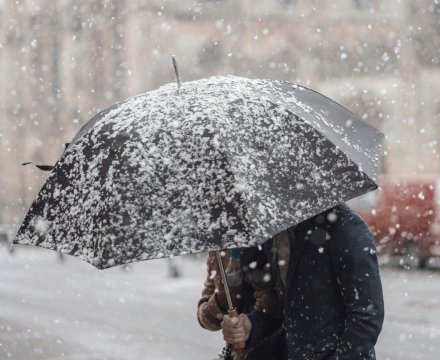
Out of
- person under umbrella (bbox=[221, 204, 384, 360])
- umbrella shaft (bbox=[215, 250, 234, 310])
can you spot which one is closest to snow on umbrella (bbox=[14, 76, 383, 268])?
person under umbrella (bbox=[221, 204, 384, 360])

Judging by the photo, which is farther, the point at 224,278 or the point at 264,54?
the point at 264,54

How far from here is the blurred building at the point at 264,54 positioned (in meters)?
26.8

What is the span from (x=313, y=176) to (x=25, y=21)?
38433 mm

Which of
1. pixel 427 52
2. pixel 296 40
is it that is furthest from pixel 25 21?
pixel 427 52

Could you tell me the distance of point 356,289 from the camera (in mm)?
2604

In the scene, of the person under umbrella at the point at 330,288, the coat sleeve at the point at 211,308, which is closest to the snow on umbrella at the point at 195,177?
the person under umbrella at the point at 330,288

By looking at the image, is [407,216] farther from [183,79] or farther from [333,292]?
[333,292]

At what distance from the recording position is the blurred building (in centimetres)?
2677

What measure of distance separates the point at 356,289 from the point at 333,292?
0.09 meters

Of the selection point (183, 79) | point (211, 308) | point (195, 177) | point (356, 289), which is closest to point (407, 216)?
point (183, 79)

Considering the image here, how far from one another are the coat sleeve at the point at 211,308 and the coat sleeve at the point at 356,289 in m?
0.56

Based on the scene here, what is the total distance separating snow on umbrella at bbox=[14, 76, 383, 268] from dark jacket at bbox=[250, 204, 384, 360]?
5.7 inches

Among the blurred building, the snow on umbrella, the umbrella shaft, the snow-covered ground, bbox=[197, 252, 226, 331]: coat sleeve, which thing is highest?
the blurred building

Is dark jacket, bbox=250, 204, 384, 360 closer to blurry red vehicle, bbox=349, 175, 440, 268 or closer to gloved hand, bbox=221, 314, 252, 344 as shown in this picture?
gloved hand, bbox=221, 314, 252, 344
